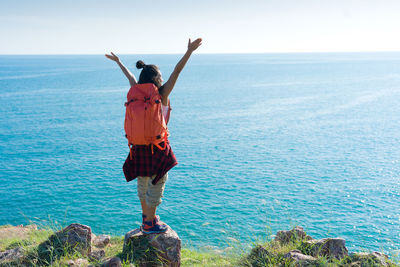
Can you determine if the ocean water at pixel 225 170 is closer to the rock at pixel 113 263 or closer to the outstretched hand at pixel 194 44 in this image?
the rock at pixel 113 263

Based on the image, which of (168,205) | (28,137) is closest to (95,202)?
(168,205)

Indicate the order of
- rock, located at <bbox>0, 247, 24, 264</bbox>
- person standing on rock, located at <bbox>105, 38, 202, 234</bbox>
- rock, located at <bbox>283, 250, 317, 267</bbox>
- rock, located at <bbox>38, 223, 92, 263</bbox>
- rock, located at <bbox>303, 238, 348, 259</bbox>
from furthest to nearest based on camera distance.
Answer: rock, located at <bbox>38, 223, 92, 263</bbox>, rock, located at <bbox>303, 238, 348, 259</bbox>, rock, located at <bbox>0, 247, 24, 264</bbox>, person standing on rock, located at <bbox>105, 38, 202, 234</bbox>, rock, located at <bbox>283, 250, 317, 267</bbox>

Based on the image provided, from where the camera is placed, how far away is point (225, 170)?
111 ft

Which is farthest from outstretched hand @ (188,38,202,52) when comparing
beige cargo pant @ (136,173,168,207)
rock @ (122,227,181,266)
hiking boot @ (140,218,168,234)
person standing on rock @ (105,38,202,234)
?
rock @ (122,227,181,266)

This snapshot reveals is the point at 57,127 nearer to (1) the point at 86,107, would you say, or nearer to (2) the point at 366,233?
(1) the point at 86,107

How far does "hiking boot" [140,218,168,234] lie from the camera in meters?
5.64

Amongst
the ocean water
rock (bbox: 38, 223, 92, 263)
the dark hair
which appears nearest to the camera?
the dark hair

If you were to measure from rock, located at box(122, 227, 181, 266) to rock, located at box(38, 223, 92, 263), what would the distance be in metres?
0.92

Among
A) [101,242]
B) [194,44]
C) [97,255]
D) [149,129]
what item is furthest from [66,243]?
[194,44]

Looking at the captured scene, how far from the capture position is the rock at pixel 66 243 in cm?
557

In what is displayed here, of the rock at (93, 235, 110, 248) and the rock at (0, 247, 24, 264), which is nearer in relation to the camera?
the rock at (0, 247, 24, 264)

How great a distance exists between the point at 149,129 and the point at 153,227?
6.39 feet

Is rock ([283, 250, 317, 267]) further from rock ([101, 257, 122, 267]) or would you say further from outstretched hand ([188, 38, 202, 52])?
outstretched hand ([188, 38, 202, 52])

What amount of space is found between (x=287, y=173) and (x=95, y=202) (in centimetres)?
1922
